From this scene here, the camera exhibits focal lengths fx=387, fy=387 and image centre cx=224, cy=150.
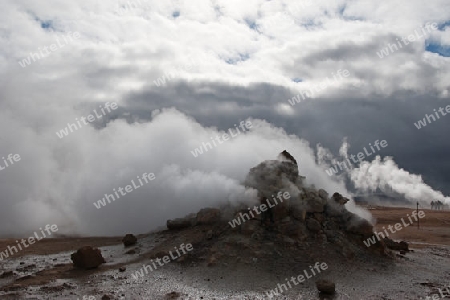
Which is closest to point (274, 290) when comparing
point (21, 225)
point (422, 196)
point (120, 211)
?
point (120, 211)

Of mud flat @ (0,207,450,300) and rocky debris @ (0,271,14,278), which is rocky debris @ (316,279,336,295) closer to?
mud flat @ (0,207,450,300)

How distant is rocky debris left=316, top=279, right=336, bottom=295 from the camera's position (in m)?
13.1

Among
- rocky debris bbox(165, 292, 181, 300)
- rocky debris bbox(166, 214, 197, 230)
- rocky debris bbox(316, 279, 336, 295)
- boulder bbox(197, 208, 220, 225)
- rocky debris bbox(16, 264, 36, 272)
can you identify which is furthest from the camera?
rocky debris bbox(166, 214, 197, 230)

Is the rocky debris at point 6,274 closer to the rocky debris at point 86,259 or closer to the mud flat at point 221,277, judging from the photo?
the mud flat at point 221,277

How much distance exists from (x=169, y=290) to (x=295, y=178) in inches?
366

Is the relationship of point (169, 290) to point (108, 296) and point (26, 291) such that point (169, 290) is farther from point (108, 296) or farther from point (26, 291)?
point (26, 291)


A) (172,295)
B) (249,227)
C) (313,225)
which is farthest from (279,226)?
(172,295)

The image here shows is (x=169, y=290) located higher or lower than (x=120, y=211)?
lower

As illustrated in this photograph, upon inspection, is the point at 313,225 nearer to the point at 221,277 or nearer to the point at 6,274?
the point at 221,277

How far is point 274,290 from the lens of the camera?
44.2 feet

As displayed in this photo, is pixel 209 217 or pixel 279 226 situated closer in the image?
pixel 279 226

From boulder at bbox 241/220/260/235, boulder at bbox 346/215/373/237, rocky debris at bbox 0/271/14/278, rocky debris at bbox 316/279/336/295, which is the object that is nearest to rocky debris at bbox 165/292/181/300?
boulder at bbox 241/220/260/235

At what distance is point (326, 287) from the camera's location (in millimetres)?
13109

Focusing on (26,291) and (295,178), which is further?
(295,178)
